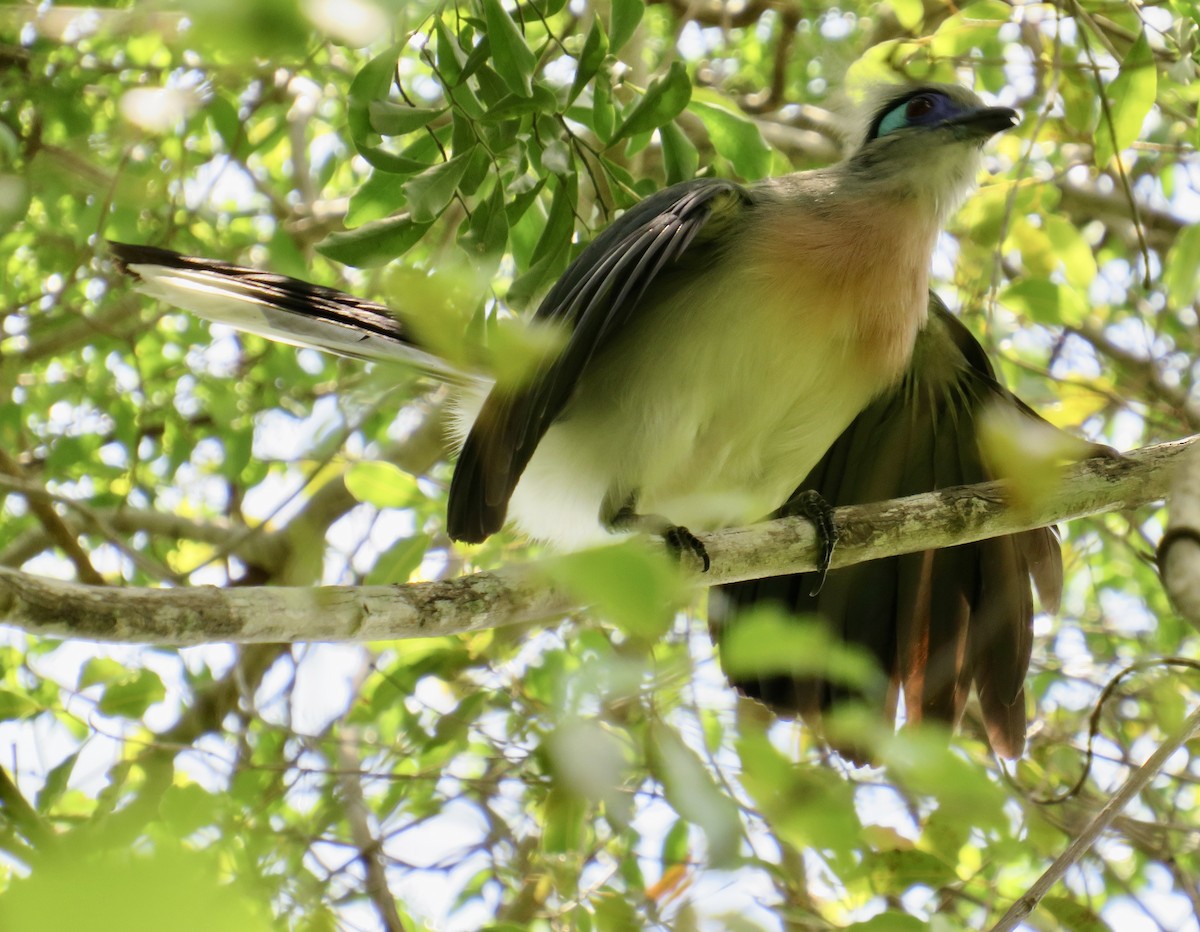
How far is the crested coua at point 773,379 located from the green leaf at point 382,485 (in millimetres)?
233

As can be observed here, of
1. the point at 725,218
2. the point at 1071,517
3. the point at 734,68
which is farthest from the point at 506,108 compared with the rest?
the point at 734,68

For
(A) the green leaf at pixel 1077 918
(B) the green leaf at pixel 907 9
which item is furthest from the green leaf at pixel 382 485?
(B) the green leaf at pixel 907 9

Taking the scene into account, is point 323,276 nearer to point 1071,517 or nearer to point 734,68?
point 734,68

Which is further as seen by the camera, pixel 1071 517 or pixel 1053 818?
pixel 1053 818

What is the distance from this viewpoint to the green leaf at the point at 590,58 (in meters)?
2.56

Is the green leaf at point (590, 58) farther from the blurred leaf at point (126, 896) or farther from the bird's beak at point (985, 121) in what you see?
the blurred leaf at point (126, 896)

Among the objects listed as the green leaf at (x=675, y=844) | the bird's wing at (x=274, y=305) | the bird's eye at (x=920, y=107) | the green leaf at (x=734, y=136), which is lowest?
the green leaf at (x=675, y=844)

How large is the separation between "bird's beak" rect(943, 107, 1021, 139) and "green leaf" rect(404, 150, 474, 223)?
175 centimetres

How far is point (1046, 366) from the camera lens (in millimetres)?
4789

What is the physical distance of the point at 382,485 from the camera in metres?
3.27

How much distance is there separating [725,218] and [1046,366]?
204cm

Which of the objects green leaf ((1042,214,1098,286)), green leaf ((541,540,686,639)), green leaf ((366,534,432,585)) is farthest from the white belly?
green leaf ((541,540,686,639))

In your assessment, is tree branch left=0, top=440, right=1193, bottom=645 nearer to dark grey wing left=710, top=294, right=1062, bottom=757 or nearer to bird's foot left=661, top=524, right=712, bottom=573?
bird's foot left=661, top=524, right=712, bottom=573

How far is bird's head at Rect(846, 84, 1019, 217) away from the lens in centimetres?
355
